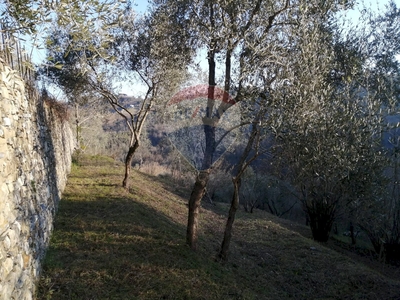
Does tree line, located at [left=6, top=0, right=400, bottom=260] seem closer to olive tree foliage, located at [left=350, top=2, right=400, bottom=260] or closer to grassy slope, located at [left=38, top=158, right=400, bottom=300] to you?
olive tree foliage, located at [left=350, top=2, right=400, bottom=260]

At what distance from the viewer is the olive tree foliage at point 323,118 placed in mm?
6680

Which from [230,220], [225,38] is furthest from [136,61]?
[230,220]

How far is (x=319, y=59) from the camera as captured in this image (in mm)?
7301

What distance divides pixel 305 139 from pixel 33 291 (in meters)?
5.21

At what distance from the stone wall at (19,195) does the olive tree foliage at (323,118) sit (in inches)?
175

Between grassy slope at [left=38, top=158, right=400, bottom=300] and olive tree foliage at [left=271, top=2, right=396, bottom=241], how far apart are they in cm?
271

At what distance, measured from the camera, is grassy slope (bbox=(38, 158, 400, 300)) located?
6.02 meters

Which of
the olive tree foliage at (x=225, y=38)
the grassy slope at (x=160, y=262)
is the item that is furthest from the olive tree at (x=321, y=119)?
the grassy slope at (x=160, y=262)

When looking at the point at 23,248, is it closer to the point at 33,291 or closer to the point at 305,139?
the point at 33,291

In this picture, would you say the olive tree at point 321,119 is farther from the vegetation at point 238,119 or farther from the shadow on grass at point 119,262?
the shadow on grass at point 119,262

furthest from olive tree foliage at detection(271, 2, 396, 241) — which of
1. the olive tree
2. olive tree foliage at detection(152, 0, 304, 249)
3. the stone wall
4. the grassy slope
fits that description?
the stone wall

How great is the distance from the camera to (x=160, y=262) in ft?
23.3

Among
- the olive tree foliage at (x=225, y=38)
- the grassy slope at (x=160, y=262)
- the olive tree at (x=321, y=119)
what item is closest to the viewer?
the grassy slope at (x=160, y=262)

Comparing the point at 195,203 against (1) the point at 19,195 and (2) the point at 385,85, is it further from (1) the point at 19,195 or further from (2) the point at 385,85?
(2) the point at 385,85
